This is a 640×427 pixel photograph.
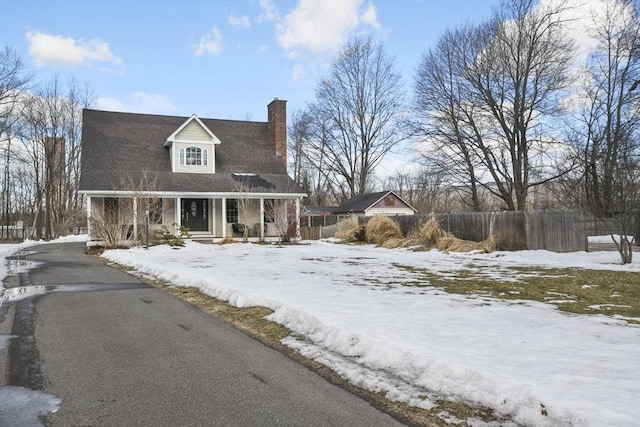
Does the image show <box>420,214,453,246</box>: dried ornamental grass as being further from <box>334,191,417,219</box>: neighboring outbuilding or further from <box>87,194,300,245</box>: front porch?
<box>334,191,417,219</box>: neighboring outbuilding

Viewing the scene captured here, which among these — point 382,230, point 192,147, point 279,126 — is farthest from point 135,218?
point 279,126

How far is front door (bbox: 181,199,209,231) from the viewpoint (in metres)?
28.1

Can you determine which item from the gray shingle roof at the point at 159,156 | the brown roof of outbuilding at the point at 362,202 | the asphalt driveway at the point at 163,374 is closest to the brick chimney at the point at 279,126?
the gray shingle roof at the point at 159,156

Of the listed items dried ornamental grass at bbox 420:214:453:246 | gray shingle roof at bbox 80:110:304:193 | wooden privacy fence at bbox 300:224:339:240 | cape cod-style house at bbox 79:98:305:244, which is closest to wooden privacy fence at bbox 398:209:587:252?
dried ornamental grass at bbox 420:214:453:246

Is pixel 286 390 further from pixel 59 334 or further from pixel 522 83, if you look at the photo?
pixel 522 83

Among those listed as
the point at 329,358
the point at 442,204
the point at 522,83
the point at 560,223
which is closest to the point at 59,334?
the point at 329,358

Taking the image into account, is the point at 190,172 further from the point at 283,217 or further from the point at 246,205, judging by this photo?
the point at 283,217

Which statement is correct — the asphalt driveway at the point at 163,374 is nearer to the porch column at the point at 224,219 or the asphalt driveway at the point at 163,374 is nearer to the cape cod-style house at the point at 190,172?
the cape cod-style house at the point at 190,172

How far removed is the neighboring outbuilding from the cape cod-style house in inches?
621

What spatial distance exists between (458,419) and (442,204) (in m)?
74.5

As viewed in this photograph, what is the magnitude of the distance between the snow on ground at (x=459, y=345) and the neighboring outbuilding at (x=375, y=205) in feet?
113

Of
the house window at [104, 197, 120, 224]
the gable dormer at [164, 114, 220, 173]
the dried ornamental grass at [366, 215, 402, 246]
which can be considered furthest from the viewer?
the gable dormer at [164, 114, 220, 173]

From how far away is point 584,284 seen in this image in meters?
10.6

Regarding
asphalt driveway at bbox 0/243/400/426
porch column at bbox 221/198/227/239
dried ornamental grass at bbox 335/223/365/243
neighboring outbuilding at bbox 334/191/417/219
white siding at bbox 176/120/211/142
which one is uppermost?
white siding at bbox 176/120/211/142
